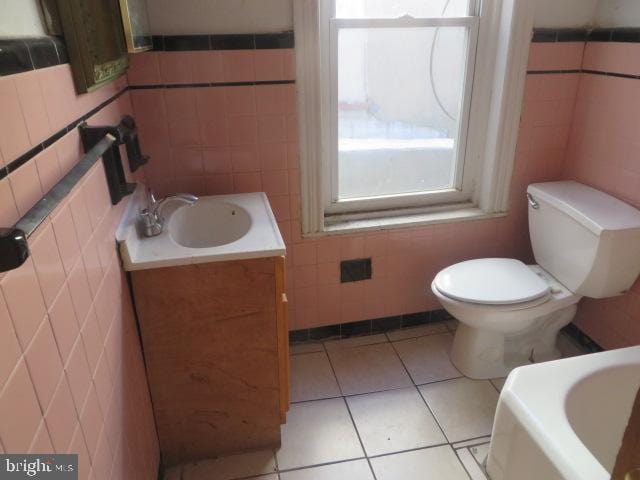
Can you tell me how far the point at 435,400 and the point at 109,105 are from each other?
5.02 feet

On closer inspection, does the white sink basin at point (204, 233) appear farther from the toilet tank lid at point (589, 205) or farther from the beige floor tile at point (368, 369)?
the toilet tank lid at point (589, 205)

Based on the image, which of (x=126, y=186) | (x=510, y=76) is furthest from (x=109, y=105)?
(x=510, y=76)

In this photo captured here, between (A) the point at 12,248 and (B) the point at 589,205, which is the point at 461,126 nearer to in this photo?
(B) the point at 589,205

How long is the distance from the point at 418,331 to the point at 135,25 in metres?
1.71

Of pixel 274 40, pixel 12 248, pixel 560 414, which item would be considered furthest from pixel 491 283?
pixel 12 248

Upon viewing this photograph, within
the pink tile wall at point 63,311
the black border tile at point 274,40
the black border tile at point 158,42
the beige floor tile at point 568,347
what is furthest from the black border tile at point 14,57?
the beige floor tile at point 568,347

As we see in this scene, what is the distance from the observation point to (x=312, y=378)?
198cm

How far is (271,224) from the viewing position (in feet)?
4.97

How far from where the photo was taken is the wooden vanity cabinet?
1361 mm

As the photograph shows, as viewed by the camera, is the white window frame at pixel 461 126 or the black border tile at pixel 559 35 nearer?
the white window frame at pixel 461 126

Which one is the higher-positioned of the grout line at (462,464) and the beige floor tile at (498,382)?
the beige floor tile at (498,382)

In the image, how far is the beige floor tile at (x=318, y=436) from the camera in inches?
63.7

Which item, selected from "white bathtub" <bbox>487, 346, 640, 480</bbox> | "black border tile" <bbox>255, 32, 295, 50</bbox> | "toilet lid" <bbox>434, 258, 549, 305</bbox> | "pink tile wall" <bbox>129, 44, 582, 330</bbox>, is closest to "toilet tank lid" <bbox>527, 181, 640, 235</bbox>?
"pink tile wall" <bbox>129, 44, 582, 330</bbox>

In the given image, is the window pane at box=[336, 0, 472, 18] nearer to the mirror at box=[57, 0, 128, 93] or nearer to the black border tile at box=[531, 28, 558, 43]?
the black border tile at box=[531, 28, 558, 43]
